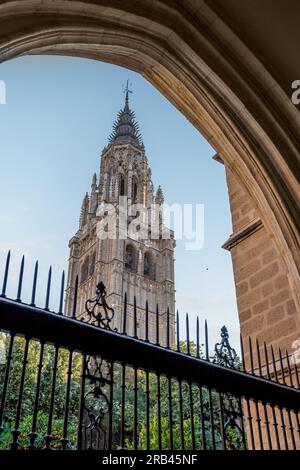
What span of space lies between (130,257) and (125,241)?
6.60 ft

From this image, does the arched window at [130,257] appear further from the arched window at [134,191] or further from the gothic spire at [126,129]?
the gothic spire at [126,129]

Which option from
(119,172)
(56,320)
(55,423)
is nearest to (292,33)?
(56,320)

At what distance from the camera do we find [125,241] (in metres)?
43.6

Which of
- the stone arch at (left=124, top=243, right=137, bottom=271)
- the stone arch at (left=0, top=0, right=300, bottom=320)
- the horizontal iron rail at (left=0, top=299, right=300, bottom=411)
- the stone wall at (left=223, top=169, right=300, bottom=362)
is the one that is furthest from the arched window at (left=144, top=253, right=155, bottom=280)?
the horizontal iron rail at (left=0, top=299, right=300, bottom=411)

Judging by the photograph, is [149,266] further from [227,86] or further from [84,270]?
[227,86]

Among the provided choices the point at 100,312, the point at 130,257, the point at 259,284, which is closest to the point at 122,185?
the point at 130,257

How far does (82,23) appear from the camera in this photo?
3578 millimetres

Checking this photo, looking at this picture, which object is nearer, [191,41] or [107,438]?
[107,438]

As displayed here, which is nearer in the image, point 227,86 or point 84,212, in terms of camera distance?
point 227,86

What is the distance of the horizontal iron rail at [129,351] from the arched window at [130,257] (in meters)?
40.5

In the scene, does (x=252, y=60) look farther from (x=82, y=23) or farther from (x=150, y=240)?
(x=150, y=240)

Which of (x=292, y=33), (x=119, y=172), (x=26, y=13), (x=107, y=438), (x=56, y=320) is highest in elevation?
(x=119, y=172)

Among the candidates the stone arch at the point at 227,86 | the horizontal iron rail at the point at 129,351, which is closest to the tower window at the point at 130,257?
the stone arch at the point at 227,86

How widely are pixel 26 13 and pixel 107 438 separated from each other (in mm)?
2754
